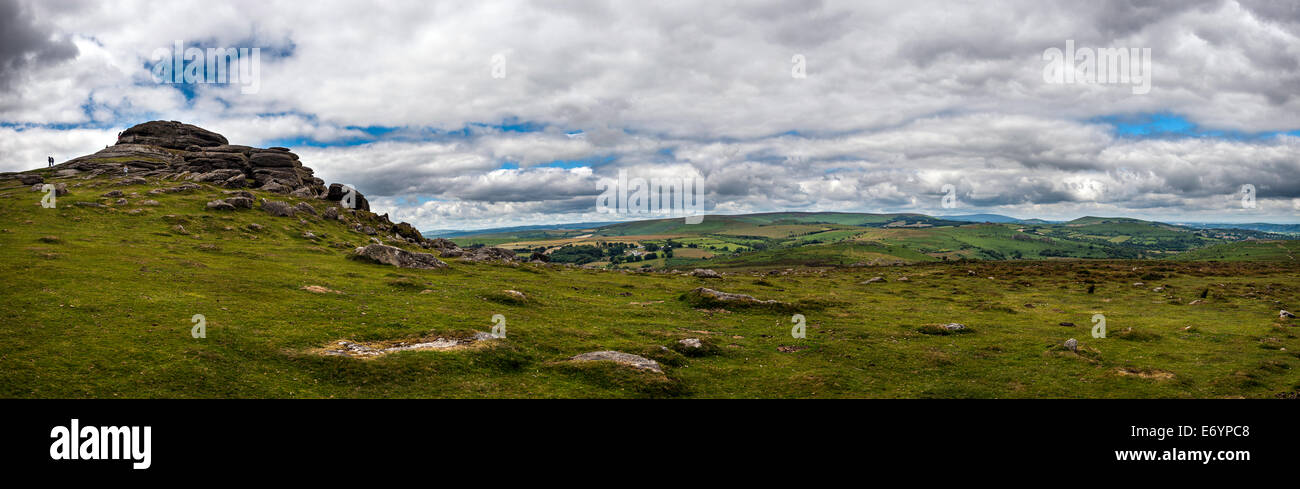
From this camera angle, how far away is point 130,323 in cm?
2762

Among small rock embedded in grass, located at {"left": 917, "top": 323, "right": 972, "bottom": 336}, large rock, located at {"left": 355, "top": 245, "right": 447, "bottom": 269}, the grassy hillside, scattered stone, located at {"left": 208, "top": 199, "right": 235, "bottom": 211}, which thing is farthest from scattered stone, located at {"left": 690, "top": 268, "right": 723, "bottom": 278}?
scattered stone, located at {"left": 208, "top": 199, "right": 235, "bottom": 211}

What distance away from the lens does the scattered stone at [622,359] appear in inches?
1088

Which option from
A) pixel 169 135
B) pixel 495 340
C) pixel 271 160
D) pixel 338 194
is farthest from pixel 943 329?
pixel 169 135

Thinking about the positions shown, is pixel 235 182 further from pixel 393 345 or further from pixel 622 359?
pixel 622 359

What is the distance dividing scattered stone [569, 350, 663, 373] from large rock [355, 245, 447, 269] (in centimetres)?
4434

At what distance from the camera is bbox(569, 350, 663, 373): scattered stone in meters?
27.6

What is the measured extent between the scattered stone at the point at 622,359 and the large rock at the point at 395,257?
44.3m

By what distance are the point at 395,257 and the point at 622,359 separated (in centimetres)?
4766

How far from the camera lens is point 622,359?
2850 cm

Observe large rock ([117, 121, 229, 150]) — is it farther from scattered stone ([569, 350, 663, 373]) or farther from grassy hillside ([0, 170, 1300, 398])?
scattered stone ([569, 350, 663, 373])
